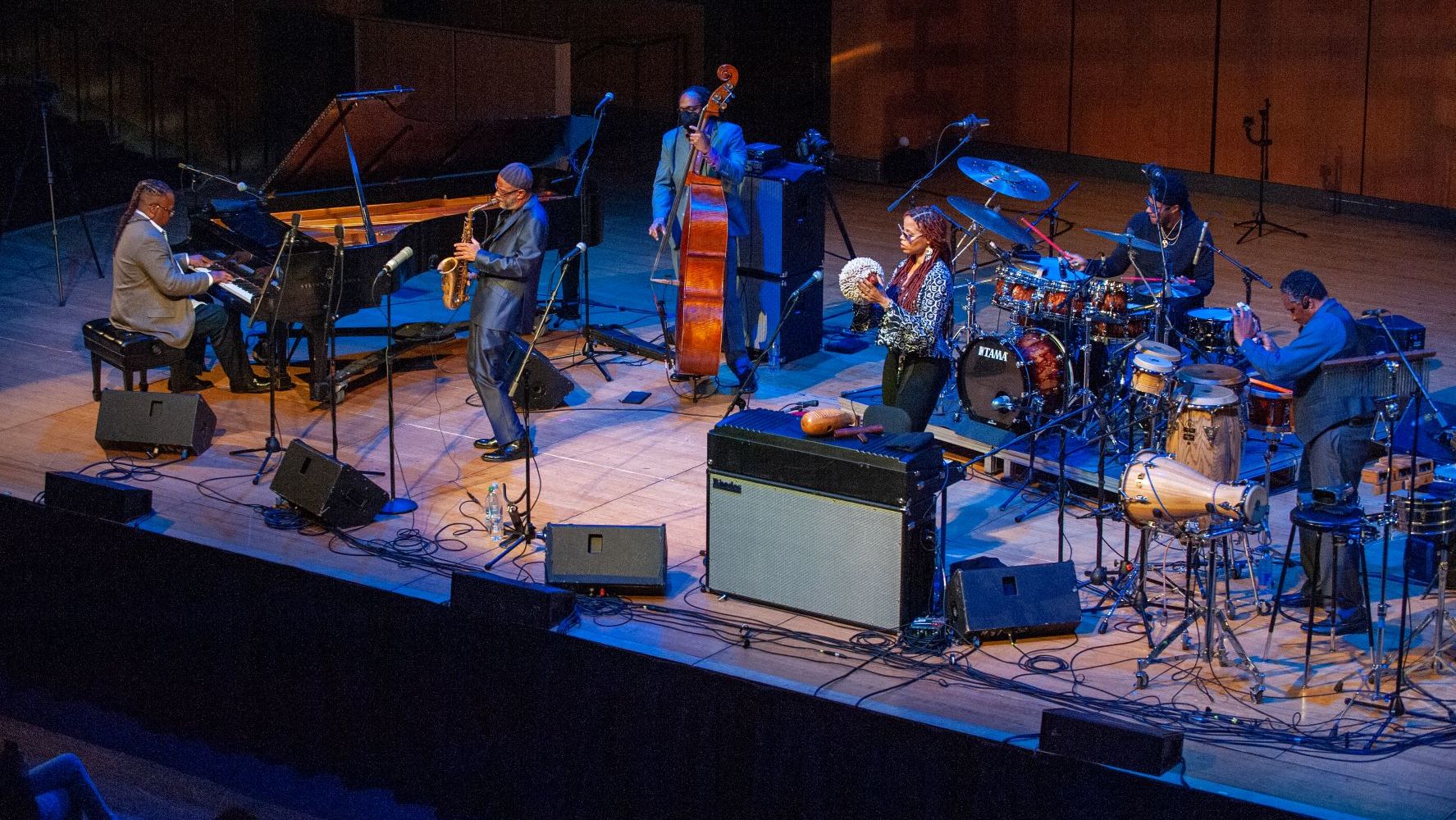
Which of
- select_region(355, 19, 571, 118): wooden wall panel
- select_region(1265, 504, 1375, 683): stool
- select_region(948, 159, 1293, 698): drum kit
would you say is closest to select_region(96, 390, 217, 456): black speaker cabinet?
select_region(948, 159, 1293, 698): drum kit

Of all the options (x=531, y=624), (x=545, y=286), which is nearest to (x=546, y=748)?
(x=531, y=624)

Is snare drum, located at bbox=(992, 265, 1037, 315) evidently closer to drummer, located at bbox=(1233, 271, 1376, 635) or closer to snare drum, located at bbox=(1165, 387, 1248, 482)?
drummer, located at bbox=(1233, 271, 1376, 635)

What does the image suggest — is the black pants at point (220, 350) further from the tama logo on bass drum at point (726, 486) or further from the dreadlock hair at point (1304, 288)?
the dreadlock hair at point (1304, 288)

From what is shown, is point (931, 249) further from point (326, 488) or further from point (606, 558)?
point (326, 488)

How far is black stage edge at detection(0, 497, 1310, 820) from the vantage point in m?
5.52

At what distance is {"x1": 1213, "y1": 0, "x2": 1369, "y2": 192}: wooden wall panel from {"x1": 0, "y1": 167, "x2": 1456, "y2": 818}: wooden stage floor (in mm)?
1361

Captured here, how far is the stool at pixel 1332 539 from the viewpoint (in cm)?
619

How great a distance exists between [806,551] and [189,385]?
474cm

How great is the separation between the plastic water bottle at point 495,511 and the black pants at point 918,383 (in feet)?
6.18

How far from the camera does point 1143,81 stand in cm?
1598

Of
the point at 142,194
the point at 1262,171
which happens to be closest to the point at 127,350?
the point at 142,194

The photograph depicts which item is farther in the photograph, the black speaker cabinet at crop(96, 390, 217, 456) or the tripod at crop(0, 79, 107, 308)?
the tripod at crop(0, 79, 107, 308)

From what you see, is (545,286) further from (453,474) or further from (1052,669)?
(1052,669)

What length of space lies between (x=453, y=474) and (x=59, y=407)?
2604mm
